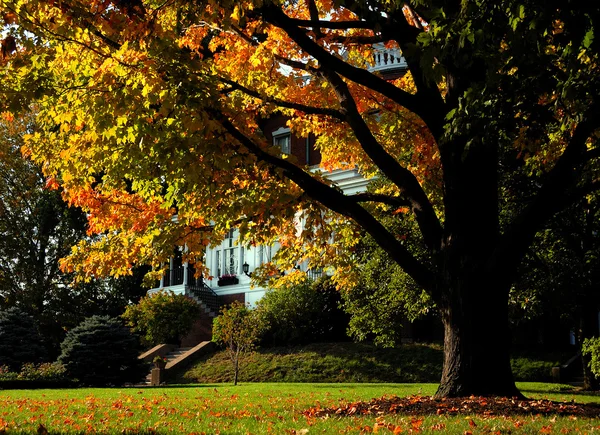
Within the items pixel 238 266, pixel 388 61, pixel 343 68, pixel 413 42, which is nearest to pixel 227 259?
pixel 238 266

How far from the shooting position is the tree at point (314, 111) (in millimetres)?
8008

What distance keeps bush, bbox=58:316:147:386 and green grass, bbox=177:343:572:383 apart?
1807 millimetres

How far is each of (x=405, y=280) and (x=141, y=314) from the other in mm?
15331

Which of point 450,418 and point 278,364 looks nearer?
point 450,418

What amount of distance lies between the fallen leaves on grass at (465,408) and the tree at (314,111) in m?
0.62

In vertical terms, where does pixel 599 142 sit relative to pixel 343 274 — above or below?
above

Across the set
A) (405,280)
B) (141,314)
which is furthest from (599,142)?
(141,314)

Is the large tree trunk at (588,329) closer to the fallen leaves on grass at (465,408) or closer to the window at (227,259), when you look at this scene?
the fallen leaves on grass at (465,408)

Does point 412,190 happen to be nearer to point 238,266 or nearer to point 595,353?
point 595,353

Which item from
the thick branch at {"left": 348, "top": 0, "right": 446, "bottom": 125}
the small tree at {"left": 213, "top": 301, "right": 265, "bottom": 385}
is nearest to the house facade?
the small tree at {"left": 213, "top": 301, "right": 265, "bottom": 385}

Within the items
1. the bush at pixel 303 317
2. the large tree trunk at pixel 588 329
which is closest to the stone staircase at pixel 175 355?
the bush at pixel 303 317

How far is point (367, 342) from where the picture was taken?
23.3m

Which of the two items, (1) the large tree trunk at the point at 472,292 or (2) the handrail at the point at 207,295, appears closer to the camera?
(1) the large tree trunk at the point at 472,292

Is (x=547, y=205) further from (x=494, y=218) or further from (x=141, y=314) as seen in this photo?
(x=141, y=314)
